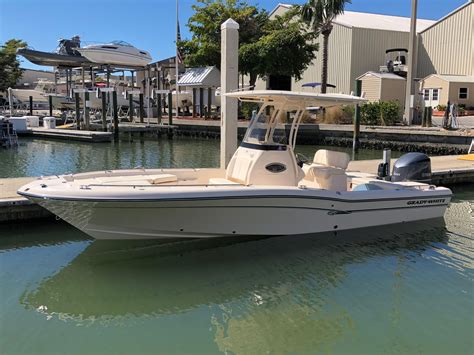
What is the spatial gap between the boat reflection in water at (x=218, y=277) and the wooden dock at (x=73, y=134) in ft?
60.6

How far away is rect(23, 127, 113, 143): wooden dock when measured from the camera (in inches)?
1008

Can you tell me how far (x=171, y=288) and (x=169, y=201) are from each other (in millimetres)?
1206

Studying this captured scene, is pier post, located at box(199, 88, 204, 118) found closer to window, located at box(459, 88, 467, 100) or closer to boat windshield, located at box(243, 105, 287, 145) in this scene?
window, located at box(459, 88, 467, 100)

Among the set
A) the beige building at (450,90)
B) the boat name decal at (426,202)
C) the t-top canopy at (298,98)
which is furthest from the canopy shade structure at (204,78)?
the boat name decal at (426,202)

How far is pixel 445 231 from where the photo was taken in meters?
9.14

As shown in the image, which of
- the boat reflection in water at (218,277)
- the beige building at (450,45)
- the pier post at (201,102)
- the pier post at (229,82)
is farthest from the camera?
the pier post at (201,102)

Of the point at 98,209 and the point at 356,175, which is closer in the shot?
the point at 98,209

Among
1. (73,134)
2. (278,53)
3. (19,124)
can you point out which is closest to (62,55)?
(19,124)

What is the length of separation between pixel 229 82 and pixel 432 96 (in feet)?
85.8

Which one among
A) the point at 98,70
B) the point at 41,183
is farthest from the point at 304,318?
the point at 98,70

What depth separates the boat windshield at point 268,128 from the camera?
26.3 ft

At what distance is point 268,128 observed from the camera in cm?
806

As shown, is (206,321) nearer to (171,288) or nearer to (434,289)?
(171,288)

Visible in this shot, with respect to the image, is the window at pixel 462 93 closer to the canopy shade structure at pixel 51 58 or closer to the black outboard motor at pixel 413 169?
the black outboard motor at pixel 413 169
